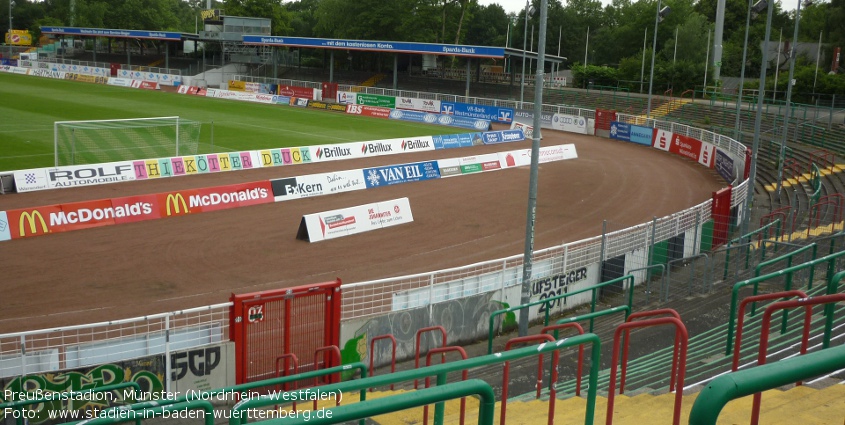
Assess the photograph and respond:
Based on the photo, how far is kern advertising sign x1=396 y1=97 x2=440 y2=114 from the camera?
65312mm

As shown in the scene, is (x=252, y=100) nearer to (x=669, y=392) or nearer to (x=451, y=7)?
(x=451, y=7)

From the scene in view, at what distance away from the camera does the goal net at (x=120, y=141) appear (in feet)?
122

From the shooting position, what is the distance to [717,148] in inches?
1688

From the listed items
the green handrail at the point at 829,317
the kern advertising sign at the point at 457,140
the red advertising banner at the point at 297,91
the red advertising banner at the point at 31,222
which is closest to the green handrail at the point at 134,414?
the green handrail at the point at 829,317

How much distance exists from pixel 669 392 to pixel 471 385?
20.7 ft

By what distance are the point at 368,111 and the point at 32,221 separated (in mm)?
42558

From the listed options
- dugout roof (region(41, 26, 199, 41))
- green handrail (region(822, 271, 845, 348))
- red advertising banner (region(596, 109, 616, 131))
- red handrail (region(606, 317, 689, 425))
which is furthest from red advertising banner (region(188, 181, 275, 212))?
dugout roof (region(41, 26, 199, 41))

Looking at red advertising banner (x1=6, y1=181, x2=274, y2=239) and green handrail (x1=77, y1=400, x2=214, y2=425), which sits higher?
green handrail (x1=77, y1=400, x2=214, y2=425)

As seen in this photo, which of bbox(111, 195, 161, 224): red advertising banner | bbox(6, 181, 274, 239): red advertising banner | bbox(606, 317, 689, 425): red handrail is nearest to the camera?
bbox(606, 317, 689, 425): red handrail

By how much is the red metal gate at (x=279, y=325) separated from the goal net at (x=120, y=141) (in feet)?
81.2

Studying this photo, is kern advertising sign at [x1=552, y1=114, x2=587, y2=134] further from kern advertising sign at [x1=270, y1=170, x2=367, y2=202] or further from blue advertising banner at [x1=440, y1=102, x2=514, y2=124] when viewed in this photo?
kern advertising sign at [x1=270, y1=170, x2=367, y2=202]

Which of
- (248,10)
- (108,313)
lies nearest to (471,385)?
(108,313)

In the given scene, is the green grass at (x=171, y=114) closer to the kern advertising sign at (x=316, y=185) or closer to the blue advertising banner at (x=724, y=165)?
the kern advertising sign at (x=316, y=185)

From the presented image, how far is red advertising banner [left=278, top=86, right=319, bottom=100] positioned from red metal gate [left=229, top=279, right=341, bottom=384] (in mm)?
58394
